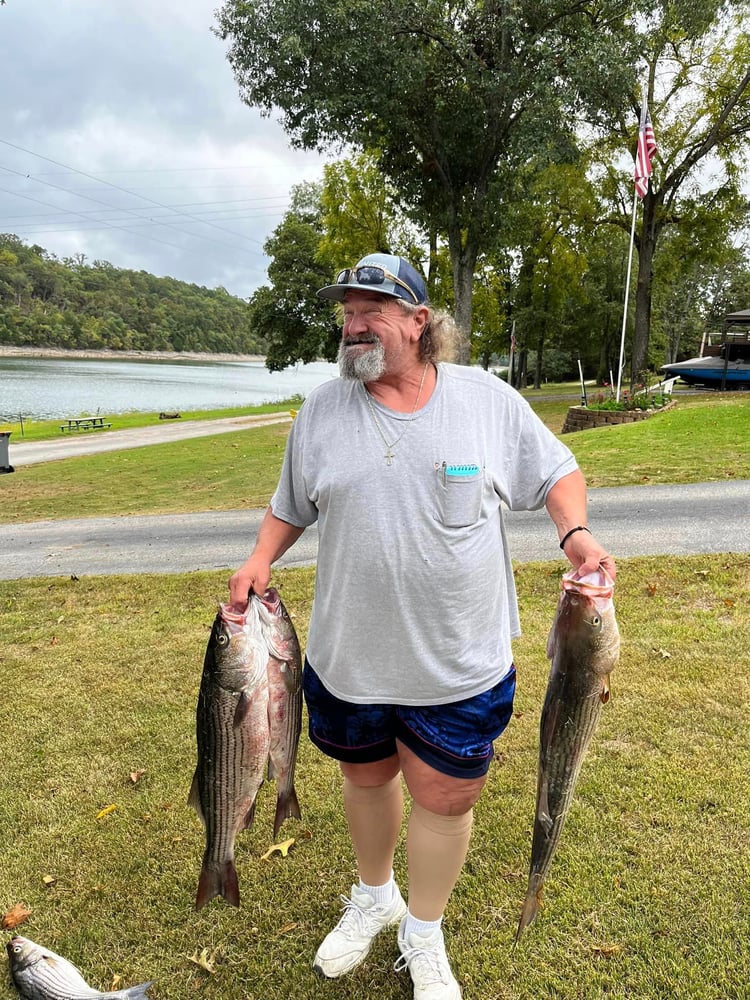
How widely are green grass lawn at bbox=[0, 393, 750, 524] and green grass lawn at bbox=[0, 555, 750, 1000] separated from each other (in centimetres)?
618

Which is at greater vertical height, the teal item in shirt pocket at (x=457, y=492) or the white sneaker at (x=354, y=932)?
the teal item in shirt pocket at (x=457, y=492)

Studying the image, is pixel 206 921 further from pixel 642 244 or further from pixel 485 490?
pixel 642 244

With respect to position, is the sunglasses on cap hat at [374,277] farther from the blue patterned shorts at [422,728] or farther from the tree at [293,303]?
the tree at [293,303]

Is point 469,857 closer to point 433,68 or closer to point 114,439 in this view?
point 433,68

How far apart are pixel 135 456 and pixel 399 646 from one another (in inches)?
658

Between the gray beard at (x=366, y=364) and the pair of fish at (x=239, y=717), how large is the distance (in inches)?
28.0

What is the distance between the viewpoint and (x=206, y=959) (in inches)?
94.3

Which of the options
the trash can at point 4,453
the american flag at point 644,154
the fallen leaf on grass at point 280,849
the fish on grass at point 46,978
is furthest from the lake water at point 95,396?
the fish on grass at point 46,978

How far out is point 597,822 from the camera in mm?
2936

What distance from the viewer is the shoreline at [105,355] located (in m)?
94.2

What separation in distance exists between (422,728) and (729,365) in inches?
979

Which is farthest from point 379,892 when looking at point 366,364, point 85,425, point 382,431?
point 85,425

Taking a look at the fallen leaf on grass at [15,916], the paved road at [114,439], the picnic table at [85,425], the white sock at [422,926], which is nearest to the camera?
the white sock at [422,926]

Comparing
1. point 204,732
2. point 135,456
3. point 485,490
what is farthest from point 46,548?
point 135,456
